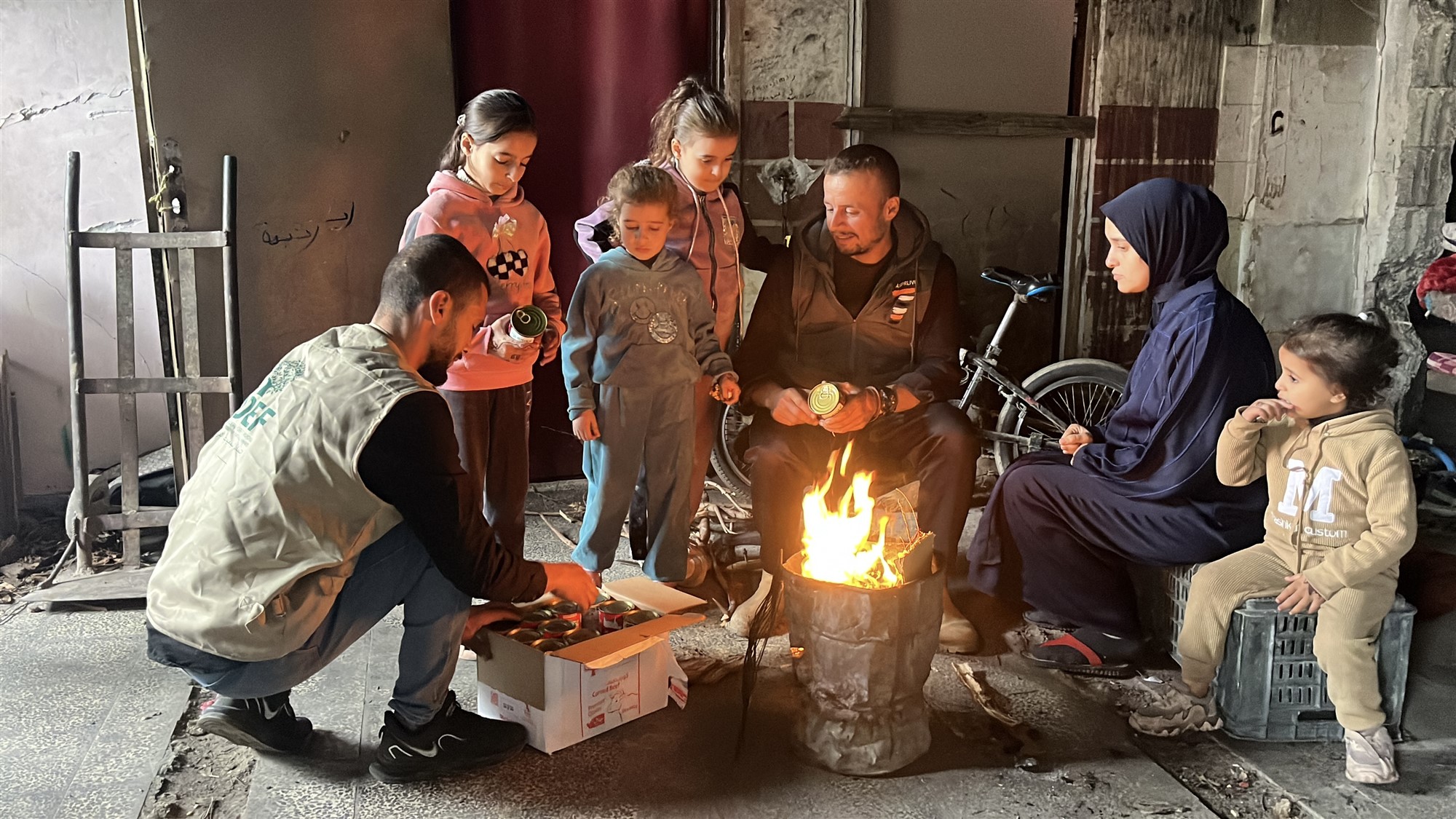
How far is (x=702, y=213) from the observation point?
3.70 m

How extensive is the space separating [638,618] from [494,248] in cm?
126

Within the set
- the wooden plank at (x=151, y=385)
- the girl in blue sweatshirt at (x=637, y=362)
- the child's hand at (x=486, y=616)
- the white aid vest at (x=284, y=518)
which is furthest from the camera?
the wooden plank at (x=151, y=385)

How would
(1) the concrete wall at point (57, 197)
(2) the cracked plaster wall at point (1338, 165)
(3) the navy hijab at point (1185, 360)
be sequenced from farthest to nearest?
(2) the cracked plaster wall at point (1338, 165) < (1) the concrete wall at point (57, 197) < (3) the navy hijab at point (1185, 360)

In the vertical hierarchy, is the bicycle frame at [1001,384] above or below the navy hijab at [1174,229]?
below

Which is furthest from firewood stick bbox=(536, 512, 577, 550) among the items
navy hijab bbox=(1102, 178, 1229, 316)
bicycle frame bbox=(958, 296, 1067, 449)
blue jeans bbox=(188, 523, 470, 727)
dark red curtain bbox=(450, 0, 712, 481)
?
navy hijab bbox=(1102, 178, 1229, 316)

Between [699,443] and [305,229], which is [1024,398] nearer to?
[699,443]

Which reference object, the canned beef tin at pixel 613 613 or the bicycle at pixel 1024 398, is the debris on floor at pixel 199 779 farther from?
the bicycle at pixel 1024 398

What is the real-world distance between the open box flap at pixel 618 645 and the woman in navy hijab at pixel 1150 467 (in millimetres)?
1264

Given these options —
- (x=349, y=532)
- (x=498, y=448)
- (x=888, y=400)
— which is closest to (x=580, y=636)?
(x=349, y=532)

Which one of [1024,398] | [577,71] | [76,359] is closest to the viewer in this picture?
[76,359]

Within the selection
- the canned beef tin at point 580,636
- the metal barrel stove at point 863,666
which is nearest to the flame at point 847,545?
the metal barrel stove at point 863,666

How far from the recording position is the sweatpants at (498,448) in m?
3.44

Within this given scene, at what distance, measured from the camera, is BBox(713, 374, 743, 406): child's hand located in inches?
138

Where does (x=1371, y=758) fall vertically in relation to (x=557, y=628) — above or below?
below
